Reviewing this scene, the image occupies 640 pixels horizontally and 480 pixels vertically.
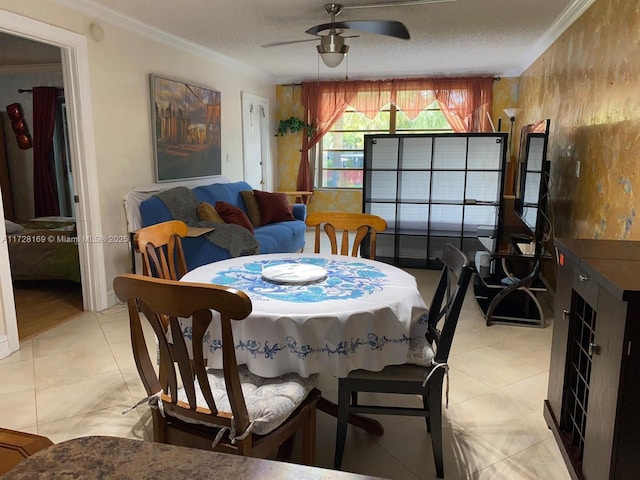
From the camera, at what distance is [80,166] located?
353cm

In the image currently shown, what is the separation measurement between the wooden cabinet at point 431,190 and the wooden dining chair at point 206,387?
3470mm

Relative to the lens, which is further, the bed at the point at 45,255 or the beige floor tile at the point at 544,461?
the bed at the point at 45,255

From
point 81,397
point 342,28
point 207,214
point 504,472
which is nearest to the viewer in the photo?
point 504,472

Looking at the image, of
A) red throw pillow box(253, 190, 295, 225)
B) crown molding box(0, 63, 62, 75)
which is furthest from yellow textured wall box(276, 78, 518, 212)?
crown molding box(0, 63, 62, 75)

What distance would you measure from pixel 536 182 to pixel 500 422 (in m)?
1.96

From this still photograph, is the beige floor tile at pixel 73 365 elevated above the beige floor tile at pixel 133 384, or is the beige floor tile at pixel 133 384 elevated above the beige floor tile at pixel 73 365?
the beige floor tile at pixel 73 365

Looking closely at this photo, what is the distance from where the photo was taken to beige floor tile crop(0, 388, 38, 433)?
86.4 inches

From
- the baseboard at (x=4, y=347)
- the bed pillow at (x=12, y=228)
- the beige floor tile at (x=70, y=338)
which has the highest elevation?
the bed pillow at (x=12, y=228)

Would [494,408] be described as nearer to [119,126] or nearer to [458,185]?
[458,185]

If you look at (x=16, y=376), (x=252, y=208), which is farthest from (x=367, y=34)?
(x=16, y=376)

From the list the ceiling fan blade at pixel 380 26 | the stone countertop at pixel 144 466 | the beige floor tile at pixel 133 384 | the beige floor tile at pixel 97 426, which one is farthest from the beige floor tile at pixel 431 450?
the ceiling fan blade at pixel 380 26

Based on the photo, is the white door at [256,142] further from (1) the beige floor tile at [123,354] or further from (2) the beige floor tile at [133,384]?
(2) the beige floor tile at [133,384]

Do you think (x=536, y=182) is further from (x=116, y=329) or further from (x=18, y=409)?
(x=18, y=409)

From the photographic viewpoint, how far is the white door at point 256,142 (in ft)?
20.9
